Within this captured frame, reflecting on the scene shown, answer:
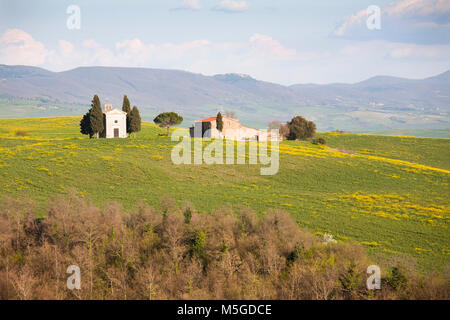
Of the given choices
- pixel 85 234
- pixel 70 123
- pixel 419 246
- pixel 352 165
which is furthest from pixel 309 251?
pixel 70 123

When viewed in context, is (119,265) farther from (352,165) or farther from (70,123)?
(70,123)

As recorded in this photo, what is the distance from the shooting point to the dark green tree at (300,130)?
109625mm

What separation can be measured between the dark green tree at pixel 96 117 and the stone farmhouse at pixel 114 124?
7.75 feet

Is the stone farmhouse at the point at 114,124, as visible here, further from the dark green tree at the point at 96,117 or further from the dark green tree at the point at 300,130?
the dark green tree at the point at 300,130

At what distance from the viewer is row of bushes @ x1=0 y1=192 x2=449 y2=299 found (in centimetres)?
2777

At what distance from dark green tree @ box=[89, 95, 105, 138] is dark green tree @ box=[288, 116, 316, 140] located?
56133 mm

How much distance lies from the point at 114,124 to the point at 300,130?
54162 mm

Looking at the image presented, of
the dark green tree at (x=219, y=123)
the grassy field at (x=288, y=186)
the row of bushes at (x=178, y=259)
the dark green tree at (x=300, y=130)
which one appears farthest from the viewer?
the dark green tree at (x=300, y=130)

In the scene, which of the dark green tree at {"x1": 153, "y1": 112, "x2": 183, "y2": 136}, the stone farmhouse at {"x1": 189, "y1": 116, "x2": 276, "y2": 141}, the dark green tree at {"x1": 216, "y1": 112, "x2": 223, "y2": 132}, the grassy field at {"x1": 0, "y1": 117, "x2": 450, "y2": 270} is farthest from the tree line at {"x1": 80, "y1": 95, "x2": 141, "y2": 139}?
the dark green tree at {"x1": 216, "y1": 112, "x2": 223, "y2": 132}

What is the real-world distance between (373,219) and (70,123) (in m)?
114

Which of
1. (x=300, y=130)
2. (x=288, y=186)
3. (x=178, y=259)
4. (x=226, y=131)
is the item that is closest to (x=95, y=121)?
(x=226, y=131)

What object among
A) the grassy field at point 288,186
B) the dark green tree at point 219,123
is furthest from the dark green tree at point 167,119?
the dark green tree at point 219,123

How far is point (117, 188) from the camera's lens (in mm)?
53188

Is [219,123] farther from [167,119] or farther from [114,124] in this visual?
[114,124]
